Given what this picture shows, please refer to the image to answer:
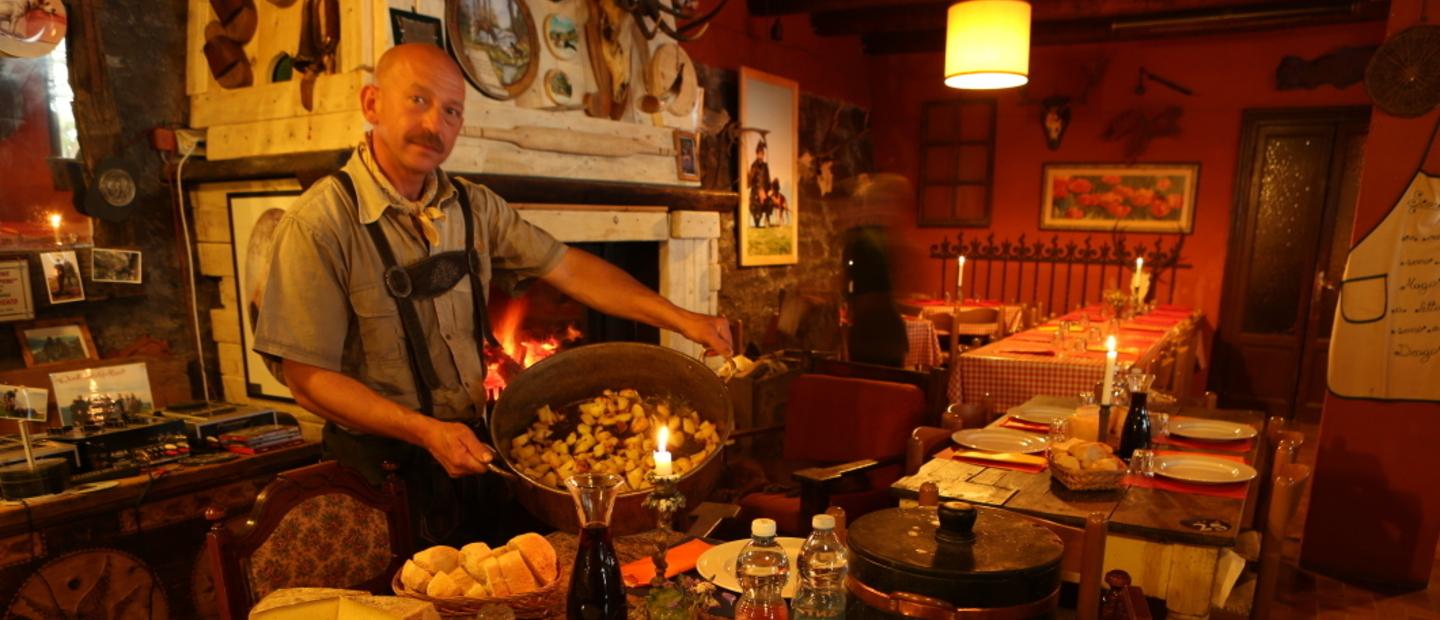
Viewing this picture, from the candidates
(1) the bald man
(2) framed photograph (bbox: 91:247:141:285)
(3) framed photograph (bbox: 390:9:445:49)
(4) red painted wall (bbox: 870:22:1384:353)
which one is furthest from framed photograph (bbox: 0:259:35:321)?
(4) red painted wall (bbox: 870:22:1384:353)

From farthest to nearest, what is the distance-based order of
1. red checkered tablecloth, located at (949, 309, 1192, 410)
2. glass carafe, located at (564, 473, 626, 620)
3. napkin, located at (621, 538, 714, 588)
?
red checkered tablecloth, located at (949, 309, 1192, 410), napkin, located at (621, 538, 714, 588), glass carafe, located at (564, 473, 626, 620)

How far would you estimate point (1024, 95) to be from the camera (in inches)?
288

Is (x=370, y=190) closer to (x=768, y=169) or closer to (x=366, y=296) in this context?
(x=366, y=296)

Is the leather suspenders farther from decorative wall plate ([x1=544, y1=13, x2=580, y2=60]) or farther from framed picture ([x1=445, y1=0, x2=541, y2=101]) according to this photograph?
decorative wall plate ([x1=544, y1=13, x2=580, y2=60])

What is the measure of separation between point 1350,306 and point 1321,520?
96cm

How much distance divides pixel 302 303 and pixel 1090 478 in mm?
1968

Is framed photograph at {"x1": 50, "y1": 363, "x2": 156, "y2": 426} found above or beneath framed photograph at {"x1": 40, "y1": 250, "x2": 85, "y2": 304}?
beneath

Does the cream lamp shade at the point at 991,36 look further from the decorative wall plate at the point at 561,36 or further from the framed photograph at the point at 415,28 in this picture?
the framed photograph at the point at 415,28

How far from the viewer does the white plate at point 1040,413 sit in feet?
9.31

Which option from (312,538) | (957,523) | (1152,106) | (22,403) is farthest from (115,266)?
(1152,106)

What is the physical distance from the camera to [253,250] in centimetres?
303

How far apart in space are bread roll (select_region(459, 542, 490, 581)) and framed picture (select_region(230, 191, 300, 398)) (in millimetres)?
1875

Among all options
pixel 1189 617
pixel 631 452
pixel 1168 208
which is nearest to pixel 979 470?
pixel 1189 617

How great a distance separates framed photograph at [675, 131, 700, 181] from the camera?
433 centimetres
